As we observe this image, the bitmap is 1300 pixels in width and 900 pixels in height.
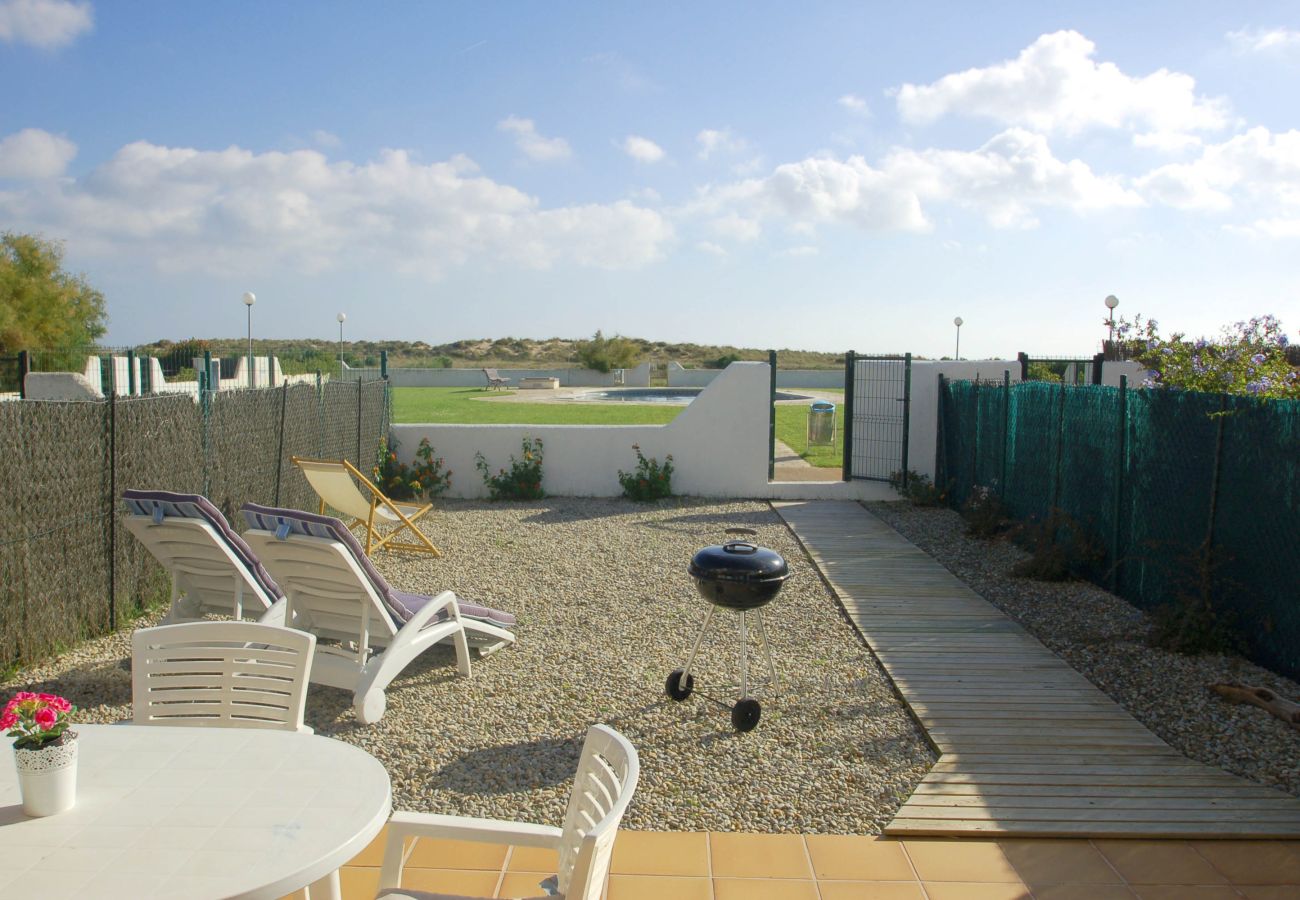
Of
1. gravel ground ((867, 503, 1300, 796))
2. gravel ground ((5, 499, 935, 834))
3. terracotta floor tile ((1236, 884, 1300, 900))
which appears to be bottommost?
gravel ground ((5, 499, 935, 834))

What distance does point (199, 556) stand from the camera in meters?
5.14

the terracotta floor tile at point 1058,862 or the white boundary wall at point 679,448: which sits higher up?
the white boundary wall at point 679,448

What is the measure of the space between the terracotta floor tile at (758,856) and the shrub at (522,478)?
8.75 metres

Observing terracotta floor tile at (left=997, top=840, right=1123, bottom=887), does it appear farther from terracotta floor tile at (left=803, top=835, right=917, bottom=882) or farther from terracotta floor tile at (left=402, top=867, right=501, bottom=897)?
terracotta floor tile at (left=402, top=867, right=501, bottom=897)

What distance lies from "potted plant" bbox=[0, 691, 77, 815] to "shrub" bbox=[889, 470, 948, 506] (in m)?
10.7

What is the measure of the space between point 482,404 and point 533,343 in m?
47.6

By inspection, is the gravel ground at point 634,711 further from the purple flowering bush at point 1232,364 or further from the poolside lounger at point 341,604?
the purple flowering bush at point 1232,364

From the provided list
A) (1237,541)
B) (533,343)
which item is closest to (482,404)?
(1237,541)

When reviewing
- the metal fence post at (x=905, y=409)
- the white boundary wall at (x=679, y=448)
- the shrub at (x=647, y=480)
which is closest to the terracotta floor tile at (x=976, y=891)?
the shrub at (x=647, y=480)

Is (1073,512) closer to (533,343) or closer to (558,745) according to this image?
(558,745)

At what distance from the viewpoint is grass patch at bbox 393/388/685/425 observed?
2283 centimetres

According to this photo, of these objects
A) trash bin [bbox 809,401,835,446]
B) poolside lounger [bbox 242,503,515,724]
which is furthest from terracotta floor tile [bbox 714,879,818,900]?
trash bin [bbox 809,401,835,446]

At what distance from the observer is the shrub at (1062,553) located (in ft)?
25.0

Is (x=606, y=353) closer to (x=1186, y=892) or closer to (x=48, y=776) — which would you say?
(x=1186, y=892)
